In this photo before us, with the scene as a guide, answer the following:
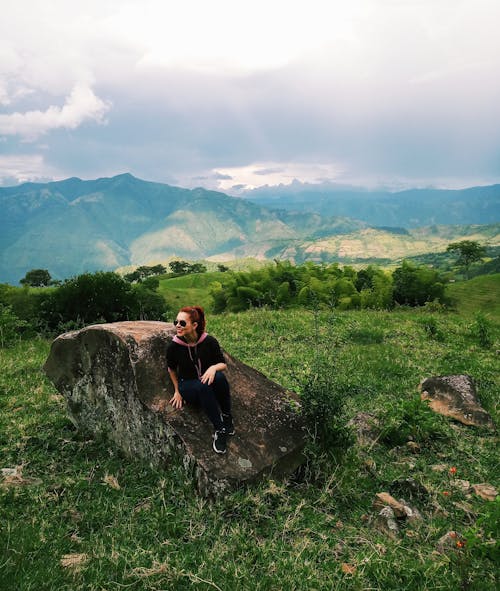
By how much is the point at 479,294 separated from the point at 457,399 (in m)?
57.5

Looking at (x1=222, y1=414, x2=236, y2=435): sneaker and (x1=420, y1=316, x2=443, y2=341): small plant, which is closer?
(x1=222, y1=414, x2=236, y2=435): sneaker

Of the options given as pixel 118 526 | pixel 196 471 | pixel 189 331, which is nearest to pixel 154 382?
pixel 189 331

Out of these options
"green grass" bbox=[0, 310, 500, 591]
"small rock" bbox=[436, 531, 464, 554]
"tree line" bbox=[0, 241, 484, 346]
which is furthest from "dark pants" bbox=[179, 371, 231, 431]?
"tree line" bbox=[0, 241, 484, 346]

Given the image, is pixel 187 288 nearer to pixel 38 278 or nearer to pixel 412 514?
pixel 38 278

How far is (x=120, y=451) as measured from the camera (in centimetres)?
747

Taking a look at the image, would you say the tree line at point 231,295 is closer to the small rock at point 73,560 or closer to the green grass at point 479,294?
the small rock at point 73,560

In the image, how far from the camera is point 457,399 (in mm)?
9969

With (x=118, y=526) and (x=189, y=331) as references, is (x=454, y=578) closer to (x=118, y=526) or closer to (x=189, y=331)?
(x=118, y=526)

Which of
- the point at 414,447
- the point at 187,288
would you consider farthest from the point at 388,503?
the point at 187,288

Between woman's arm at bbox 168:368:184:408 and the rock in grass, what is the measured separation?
6272mm

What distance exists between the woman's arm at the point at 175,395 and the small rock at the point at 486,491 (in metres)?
4.79

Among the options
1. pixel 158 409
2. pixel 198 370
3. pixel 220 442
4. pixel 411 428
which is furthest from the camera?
pixel 411 428

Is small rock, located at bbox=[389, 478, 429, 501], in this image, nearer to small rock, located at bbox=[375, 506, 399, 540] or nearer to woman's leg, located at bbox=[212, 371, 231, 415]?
small rock, located at bbox=[375, 506, 399, 540]

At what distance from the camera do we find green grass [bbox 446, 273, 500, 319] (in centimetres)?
5350
